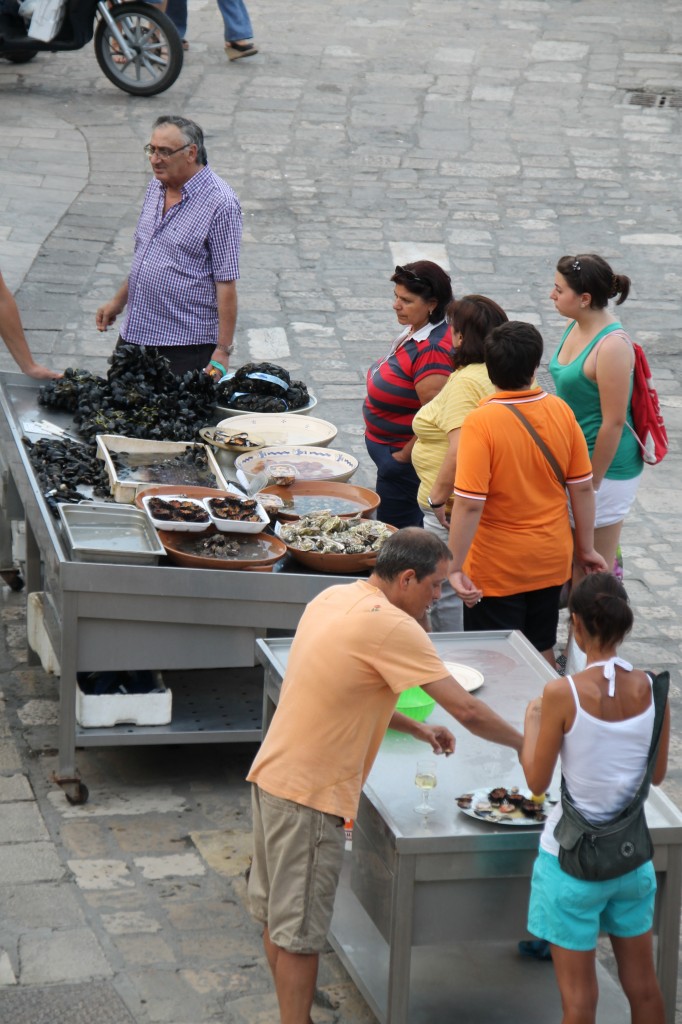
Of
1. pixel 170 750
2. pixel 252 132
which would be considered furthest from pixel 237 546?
pixel 252 132

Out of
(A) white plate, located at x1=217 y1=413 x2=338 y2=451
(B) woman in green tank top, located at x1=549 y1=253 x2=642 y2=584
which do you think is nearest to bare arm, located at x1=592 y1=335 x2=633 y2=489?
(B) woman in green tank top, located at x1=549 y1=253 x2=642 y2=584

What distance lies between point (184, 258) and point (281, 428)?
1003 mm

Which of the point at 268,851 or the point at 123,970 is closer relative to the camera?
the point at 268,851

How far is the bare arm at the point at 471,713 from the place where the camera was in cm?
347

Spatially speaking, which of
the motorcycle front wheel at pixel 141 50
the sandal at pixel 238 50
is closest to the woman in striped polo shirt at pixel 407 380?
the motorcycle front wheel at pixel 141 50

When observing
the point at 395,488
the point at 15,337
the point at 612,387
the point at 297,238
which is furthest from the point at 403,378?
the point at 297,238

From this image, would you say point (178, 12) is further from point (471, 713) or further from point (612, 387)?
point (471, 713)

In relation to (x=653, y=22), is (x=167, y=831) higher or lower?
lower

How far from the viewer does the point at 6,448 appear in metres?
5.98

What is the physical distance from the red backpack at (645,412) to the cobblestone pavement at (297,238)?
115 centimetres

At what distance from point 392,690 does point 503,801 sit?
1.54ft

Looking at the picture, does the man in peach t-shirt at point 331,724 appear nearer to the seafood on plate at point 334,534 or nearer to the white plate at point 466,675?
the white plate at point 466,675

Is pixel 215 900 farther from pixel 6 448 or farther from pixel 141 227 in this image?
pixel 141 227

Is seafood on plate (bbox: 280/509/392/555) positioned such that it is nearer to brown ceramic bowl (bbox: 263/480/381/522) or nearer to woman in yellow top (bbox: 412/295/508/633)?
brown ceramic bowl (bbox: 263/480/381/522)
